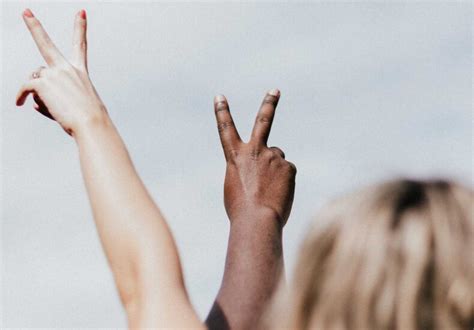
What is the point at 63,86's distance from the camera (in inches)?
146

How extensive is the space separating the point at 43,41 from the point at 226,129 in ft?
3.23

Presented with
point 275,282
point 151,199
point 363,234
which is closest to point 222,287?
point 275,282

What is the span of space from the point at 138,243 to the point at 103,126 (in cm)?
46

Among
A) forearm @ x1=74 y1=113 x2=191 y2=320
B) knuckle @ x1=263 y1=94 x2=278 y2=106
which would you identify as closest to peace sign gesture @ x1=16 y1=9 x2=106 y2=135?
forearm @ x1=74 y1=113 x2=191 y2=320

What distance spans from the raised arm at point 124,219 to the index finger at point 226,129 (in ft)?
3.32

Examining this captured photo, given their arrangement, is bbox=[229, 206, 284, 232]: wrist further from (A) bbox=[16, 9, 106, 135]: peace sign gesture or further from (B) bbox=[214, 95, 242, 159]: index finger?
(A) bbox=[16, 9, 106, 135]: peace sign gesture

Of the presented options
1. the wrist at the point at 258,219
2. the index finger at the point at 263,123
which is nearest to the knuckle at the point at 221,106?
the index finger at the point at 263,123

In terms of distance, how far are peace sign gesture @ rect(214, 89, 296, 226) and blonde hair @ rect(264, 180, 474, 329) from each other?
1426 mm

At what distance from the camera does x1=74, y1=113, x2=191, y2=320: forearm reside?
3.24 meters

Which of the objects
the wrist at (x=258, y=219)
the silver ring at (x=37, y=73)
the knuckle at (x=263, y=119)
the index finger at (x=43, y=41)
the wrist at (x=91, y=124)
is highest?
the index finger at (x=43, y=41)

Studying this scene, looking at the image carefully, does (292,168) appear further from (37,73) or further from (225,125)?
(37,73)

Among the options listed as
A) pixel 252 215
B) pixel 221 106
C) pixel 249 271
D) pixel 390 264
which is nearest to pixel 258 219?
pixel 252 215

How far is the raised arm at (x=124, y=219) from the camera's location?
3.21m

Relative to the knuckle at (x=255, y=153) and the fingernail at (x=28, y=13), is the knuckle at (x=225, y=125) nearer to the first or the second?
the knuckle at (x=255, y=153)
